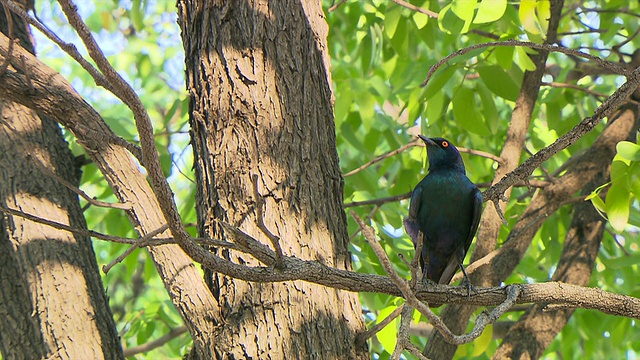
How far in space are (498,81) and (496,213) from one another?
62 cm

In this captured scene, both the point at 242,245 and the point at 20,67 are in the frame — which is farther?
the point at 20,67

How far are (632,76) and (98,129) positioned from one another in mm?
1709

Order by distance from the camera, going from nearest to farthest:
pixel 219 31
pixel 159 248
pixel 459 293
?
pixel 459 293 → pixel 159 248 → pixel 219 31

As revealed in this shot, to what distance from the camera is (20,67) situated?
251cm

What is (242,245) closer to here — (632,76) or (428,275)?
(632,76)

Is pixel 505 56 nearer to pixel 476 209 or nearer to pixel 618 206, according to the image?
pixel 476 209

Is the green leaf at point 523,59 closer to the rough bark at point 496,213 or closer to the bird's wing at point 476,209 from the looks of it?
the rough bark at point 496,213

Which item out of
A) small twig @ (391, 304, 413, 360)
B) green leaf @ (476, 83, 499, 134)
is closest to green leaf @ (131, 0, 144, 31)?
green leaf @ (476, 83, 499, 134)

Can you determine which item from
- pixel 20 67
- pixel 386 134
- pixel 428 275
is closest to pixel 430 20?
pixel 386 134

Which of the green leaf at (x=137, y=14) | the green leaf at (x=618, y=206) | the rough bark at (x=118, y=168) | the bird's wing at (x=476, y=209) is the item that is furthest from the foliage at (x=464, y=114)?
the green leaf at (x=137, y=14)

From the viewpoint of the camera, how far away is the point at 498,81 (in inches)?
137

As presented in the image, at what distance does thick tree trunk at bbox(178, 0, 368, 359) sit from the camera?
239 centimetres

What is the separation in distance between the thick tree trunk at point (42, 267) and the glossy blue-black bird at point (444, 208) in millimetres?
1570

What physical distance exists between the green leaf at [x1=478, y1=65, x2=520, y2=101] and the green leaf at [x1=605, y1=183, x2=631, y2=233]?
3.07 feet
